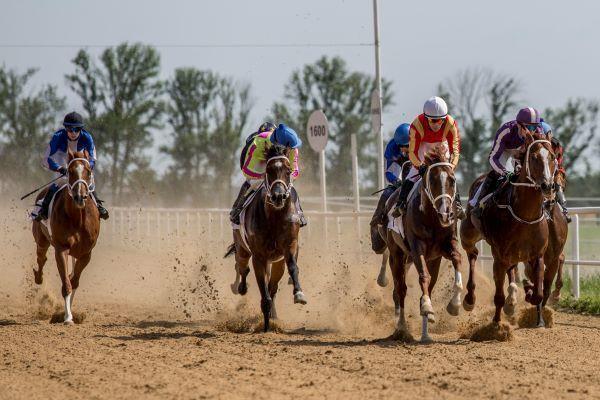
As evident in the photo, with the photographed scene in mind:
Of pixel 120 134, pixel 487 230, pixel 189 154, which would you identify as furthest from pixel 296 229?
pixel 189 154

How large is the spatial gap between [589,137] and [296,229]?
38012mm

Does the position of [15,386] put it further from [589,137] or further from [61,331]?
[589,137]

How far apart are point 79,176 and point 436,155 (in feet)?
15.1

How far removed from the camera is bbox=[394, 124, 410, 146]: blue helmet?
14.0m

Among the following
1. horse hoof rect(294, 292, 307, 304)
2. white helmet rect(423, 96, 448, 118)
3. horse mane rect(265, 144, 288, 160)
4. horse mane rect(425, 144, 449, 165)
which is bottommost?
horse hoof rect(294, 292, 307, 304)

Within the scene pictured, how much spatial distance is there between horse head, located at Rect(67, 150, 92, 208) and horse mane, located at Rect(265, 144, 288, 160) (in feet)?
8.24

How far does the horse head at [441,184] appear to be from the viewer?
1129 cm

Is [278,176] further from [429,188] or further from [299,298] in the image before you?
[429,188]

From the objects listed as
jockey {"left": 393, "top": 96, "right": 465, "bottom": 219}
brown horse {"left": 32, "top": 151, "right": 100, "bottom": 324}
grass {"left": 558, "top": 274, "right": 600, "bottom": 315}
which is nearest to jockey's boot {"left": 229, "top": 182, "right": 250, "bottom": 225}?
brown horse {"left": 32, "top": 151, "right": 100, "bottom": 324}

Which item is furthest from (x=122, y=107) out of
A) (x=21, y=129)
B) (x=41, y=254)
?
(x=41, y=254)

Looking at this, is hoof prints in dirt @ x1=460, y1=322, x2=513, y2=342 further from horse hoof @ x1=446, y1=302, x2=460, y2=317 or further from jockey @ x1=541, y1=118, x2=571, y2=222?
jockey @ x1=541, y1=118, x2=571, y2=222

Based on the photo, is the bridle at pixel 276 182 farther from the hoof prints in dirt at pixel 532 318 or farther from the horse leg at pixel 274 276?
the hoof prints in dirt at pixel 532 318

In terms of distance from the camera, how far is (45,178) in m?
41.4

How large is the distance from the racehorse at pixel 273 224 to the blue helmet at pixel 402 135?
1781 mm
